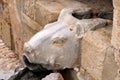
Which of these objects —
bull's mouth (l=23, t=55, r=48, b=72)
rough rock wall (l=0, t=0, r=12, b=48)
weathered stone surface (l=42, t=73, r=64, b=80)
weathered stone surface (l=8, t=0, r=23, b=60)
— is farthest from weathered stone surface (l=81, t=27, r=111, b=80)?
rough rock wall (l=0, t=0, r=12, b=48)

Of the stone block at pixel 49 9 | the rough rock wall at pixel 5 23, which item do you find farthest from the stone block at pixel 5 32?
the stone block at pixel 49 9

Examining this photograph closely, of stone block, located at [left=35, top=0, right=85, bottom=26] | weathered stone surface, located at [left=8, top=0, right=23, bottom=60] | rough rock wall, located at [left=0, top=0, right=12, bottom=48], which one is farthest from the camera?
rough rock wall, located at [left=0, top=0, right=12, bottom=48]

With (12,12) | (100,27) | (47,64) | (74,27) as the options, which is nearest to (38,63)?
(47,64)

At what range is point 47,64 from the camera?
176 cm

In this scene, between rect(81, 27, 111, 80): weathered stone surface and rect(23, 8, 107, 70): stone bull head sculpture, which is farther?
rect(23, 8, 107, 70): stone bull head sculpture

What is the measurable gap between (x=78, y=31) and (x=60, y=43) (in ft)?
0.40

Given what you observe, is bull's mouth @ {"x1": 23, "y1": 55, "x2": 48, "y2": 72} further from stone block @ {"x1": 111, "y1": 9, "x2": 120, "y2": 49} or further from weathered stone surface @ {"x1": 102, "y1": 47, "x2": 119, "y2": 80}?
stone block @ {"x1": 111, "y1": 9, "x2": 120, "y2": 49}

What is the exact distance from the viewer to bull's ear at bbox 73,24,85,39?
5.43ft

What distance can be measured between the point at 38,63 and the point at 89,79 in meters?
0.31

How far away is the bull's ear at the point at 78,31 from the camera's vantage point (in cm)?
166

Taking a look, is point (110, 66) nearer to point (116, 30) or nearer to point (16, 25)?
point (116, 30)

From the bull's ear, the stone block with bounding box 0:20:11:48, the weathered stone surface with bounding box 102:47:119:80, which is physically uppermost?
the bull's ear

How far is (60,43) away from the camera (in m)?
1.70

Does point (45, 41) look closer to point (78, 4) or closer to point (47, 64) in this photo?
point (47, 64)
